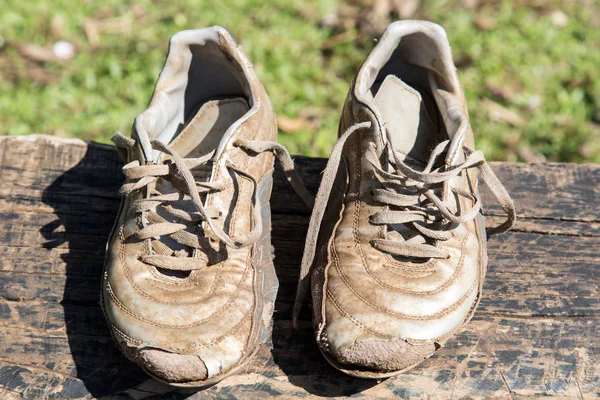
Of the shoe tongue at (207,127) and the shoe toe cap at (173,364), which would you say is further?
the shoe tongue at (207,127)

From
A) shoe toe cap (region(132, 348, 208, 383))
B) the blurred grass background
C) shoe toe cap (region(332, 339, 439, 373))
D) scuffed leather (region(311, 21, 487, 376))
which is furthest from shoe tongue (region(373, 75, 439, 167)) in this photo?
the blurred grass background

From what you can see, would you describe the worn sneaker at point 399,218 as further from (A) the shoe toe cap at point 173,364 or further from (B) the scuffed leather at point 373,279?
(A) the shoe toe cap at point 173,364

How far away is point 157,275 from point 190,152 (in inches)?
24.7

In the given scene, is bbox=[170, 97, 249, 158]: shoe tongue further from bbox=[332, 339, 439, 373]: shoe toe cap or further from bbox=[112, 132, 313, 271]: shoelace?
bbox=[332, 339, 439, 373]: shoe toe cap

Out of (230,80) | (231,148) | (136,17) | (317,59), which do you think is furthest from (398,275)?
(136,17)

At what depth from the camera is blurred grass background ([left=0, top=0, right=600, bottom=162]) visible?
12.8 feet

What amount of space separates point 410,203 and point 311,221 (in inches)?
14.2

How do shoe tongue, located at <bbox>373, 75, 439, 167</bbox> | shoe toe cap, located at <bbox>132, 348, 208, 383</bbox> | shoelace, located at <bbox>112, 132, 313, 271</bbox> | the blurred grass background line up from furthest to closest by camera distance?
the blurred grass background, shoe tongue, located at <bbox>373, 75, 439, 167</bbox>, shoelace, located at <bbox>112, 132, 313, 271</bbox>, shoe toe cap, located at <bbox>132, 348, 208, 383</bbox>

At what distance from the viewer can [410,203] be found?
2.06 meters

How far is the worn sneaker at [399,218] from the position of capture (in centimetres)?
185

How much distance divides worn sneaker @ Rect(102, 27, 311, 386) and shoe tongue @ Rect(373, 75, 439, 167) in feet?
1.42

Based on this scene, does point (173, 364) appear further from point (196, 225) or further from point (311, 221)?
point (311, 221)

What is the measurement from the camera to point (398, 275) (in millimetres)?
1936

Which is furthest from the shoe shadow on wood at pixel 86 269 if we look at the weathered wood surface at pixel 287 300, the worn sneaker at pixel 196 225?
the worn sneaker at pixel 196 225
